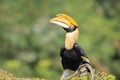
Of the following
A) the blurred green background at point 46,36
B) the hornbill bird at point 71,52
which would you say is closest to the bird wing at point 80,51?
the hornbill bird at point 71,52

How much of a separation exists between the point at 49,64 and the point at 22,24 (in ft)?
1.83

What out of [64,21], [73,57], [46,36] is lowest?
[73,57]

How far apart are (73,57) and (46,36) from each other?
10.7 feet

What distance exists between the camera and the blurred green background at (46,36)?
679 centimetres

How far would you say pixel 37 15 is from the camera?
7234mm

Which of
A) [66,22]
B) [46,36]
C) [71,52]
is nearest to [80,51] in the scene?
[71,52]

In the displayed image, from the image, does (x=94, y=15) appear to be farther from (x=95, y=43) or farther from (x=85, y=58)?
(x=85, y=58)

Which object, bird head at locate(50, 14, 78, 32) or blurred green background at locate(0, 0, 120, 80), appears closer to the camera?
bird head at locate(50, 14, 78, 32)

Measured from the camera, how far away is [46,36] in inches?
271

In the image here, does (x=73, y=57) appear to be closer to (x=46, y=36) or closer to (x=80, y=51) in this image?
(x=80, y=51)

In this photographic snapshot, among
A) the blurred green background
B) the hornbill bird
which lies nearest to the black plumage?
the hornbill bird

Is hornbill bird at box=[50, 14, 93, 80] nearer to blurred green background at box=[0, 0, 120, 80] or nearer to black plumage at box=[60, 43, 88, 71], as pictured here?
black plumage at box=[60, 43, 88, 71]

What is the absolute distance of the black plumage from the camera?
3.60 meters

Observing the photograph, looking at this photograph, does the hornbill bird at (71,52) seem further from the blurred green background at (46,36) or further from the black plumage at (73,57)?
the blurred green background at (46,36)
